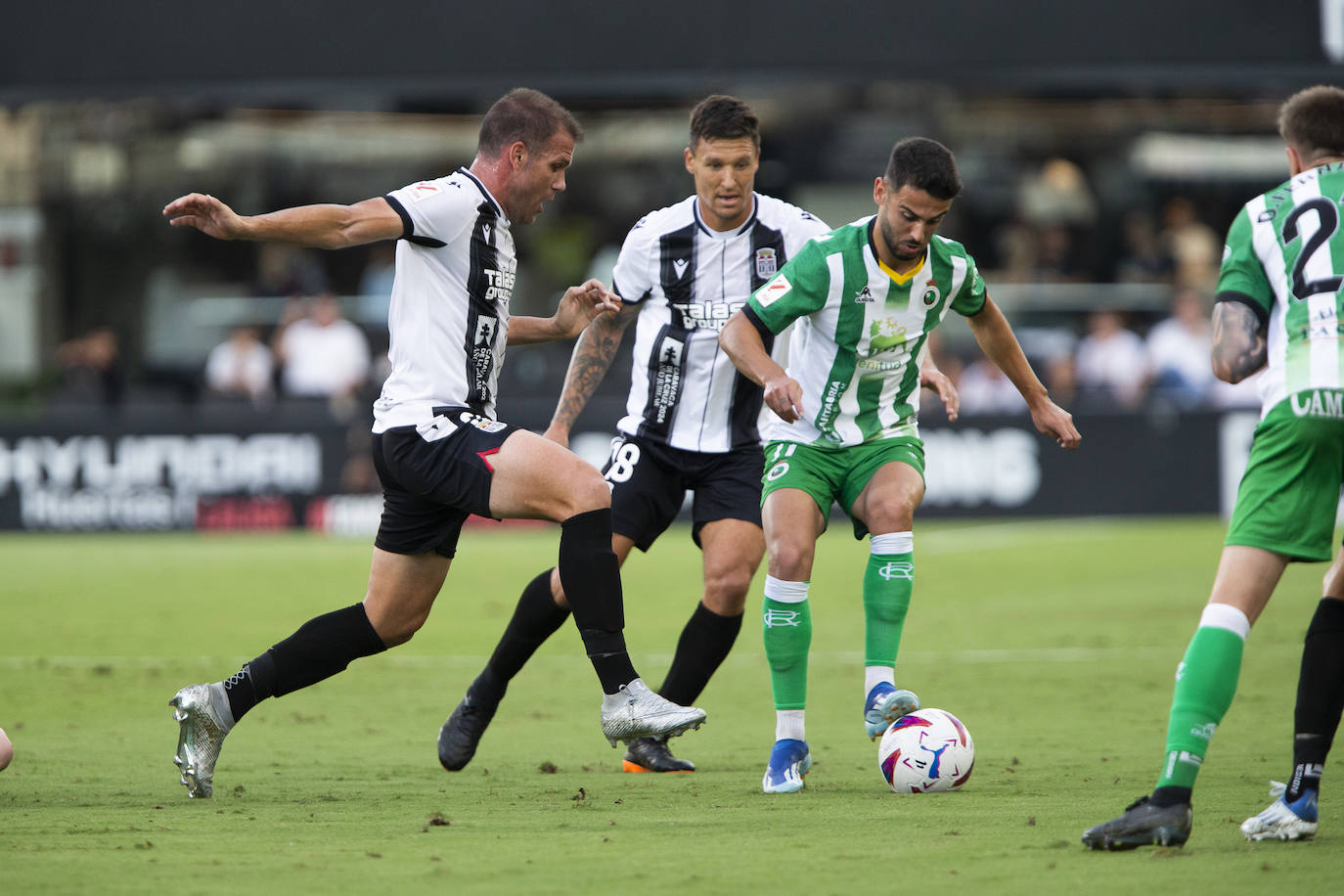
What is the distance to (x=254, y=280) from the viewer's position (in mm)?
22109

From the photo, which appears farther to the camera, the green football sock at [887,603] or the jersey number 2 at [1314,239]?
the green football sock at [887,603]

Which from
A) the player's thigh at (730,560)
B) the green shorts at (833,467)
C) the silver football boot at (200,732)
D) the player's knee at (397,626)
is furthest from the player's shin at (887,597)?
the silver football boot at (200,732)

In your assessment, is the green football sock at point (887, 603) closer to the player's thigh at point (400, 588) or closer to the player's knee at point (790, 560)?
the player's knee at point (790, 560)

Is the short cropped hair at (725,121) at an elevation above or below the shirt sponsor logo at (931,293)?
above

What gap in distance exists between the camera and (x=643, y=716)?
5254 mm

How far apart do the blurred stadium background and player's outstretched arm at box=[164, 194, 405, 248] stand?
1217 centimetres

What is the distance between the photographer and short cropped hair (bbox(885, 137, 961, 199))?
570 cm

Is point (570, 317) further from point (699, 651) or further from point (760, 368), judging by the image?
point (699, 651)

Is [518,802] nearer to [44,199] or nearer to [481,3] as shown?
[481,3]

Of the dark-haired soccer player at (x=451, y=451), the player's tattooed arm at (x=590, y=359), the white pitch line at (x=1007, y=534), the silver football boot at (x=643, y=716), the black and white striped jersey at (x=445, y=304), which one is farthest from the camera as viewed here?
the white pitch line at (x=1007, y=534)

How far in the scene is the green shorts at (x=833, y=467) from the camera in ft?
20.1

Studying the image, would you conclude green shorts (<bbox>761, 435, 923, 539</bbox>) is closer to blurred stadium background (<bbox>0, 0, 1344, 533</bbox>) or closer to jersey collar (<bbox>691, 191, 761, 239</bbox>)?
jersey collar (<bbox>691, 191, 761, 239</bbox>)

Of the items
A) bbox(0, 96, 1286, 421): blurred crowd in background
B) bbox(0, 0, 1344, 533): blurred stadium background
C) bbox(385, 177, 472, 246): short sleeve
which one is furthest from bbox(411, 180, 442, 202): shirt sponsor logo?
bbox(0, 96, 1286, 421): blurred crowd in background

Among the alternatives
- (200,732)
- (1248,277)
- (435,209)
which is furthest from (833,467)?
(200,732)
